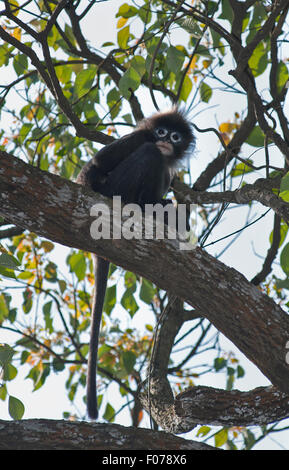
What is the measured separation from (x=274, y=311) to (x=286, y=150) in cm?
111

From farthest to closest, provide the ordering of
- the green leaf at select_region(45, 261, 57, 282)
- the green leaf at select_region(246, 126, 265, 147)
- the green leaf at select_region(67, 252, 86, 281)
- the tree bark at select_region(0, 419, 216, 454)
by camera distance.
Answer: the green leaf at select_region(45, 261, 57, 282) → the green leaf at select_region(67, 252, 86, 281) → the green leaf at select_region(246, 126, 265, 147) → the tree bark at select_region(0, 419, 216, 454)

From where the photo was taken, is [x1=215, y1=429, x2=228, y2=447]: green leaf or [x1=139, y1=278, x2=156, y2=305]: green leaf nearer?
[x1=215, y1=429, x2=228, y2=447]: green leaf

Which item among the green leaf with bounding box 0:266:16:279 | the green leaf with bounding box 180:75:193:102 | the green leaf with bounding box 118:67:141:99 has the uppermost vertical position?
the green leaf with bounding box 180:75:193:102

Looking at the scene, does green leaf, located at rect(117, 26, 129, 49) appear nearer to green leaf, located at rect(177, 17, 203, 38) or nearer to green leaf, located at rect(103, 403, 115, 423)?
green leaf, located at rect(177, 17, 203, 38)

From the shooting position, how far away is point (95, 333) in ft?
11.1

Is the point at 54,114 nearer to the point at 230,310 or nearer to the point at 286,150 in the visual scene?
the point at 286,150

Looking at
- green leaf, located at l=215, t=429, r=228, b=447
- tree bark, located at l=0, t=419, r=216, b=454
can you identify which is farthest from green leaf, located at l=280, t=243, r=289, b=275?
green leaf, located at l=215, t=429, r=228, b=447

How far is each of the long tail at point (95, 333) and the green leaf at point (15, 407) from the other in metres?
0.62

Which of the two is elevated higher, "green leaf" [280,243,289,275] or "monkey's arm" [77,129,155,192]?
"monkey's arm" [77,129,155,192]

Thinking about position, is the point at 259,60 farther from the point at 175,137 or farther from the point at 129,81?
the point at 129,81

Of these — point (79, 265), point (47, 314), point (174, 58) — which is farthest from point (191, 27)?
point (47, 314)

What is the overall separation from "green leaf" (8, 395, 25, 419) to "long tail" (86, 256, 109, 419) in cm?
62

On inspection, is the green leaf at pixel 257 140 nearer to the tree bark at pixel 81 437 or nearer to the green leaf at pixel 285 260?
the green leaf at pixel 285 260

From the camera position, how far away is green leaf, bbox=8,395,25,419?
2.65 m
